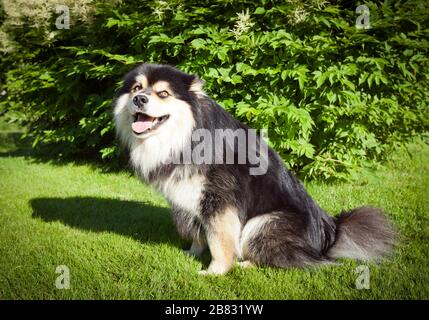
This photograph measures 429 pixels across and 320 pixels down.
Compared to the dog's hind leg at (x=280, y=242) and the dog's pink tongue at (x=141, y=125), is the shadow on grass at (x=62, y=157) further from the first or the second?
the dog's hind leg at (x=280, y=242)

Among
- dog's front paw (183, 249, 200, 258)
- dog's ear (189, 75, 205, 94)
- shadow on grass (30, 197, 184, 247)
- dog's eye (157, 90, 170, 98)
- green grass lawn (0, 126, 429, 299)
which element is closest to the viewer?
green grass lawn (0, 126, 429, 299)

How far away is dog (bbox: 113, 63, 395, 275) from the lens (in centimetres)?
288

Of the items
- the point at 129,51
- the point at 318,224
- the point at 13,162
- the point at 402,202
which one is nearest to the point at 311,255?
the point at 318,224

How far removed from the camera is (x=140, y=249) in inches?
131

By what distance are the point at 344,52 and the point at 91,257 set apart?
12.4ft

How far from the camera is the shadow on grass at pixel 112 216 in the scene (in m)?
3.81

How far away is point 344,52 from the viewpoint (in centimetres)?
466

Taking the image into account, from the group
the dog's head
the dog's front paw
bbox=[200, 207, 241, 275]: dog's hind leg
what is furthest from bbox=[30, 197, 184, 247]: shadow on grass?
the dog's head

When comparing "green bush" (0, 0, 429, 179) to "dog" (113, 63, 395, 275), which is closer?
"dog" (113, 63, 395, 275)

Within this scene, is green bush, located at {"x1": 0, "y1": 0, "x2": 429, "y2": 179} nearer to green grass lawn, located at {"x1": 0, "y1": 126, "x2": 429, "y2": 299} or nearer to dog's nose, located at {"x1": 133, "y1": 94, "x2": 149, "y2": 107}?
green grass lawn, located at {"x1": 0, "y1": 126, "x2": 429, "y2": 299}

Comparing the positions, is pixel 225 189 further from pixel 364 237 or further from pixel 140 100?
pixel 364 237

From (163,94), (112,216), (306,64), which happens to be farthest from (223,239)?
(306,64)

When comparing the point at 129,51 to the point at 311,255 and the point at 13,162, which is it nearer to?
the point at 13,162

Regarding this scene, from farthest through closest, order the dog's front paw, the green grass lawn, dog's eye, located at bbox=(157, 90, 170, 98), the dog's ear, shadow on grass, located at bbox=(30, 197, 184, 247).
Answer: shadow on grass, located at bbox=(30, 197, 184, 247)
the dog's front paw
the dog's ear
dog's eye, located at bbox=(157, 90, 170, 98)
the green grass lawn
